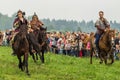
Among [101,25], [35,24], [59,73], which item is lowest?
[59,73]

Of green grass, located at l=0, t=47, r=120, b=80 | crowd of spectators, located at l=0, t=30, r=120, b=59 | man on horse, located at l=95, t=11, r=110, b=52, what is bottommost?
green grass, located at l=0, t=47, r=120, b=80

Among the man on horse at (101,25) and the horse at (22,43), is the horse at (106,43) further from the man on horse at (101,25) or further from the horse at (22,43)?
the horse at (22,43)

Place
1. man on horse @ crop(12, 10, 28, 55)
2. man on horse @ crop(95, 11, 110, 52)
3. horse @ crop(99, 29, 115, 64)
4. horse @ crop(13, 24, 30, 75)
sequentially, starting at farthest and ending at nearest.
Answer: man on horse @ crop(95, 11, 110, 52)
horse @ crop(99, 29, 115, 64)
man on horse @ crop(12, 10, 28, 55)
horse @ crop(13, 24, 30, 75)

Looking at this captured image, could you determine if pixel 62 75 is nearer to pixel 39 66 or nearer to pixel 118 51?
pixel 39 66

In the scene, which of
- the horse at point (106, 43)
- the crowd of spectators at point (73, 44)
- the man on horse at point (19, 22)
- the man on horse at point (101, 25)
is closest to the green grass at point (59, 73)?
the man on horse at point (19, 22)

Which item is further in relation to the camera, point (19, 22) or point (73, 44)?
point (73, 44)

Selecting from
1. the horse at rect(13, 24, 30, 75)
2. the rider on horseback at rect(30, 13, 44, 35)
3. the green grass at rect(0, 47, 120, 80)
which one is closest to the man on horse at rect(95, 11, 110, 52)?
the green grass at rect(0, 47, 120, 80)

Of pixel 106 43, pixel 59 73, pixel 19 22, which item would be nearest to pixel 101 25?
pixel 106 43

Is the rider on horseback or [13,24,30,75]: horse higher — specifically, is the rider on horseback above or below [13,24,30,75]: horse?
above

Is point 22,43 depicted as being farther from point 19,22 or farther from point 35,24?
point 35,24

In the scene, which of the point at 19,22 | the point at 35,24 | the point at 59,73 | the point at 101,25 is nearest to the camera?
the point at 19,22

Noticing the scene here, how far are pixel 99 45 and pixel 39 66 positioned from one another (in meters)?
4.25

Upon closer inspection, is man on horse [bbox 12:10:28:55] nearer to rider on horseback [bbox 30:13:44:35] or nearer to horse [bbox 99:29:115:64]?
rider on horseback [bbox 30:13:44:35]

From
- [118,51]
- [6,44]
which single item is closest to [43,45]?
[118,51]
